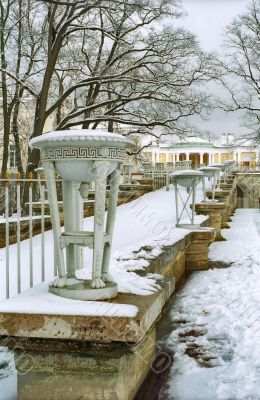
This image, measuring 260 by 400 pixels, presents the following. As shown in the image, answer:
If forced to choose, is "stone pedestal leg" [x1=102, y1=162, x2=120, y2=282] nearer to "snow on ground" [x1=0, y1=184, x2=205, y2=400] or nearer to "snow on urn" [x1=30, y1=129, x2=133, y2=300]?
"snow on urn" [x1=30, y1=129, x2=133, y2=300]

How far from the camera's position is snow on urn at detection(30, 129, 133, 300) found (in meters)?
3.29

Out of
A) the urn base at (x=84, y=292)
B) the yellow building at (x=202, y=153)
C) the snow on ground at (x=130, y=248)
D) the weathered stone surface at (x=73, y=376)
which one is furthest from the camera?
the yellow building at (x=202, y=153)

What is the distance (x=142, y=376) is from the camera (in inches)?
151

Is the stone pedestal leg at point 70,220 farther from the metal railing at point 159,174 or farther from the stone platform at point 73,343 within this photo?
the metal railing at point 159,174

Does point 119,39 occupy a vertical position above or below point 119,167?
above

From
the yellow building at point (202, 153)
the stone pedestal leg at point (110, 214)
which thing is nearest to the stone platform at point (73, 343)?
the stone pedestal leg at point (110, 214)

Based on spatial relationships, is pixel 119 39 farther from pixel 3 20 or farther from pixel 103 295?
pixel 103 295

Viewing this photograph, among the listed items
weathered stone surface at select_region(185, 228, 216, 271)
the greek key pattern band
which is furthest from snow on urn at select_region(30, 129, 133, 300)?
weathered stone surface at select_region(185, 228, 216, 271)

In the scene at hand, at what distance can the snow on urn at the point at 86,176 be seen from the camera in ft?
10.8

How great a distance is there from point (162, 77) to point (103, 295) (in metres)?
17.5

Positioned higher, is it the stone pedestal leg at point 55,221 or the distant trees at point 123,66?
the distant trees at point 123,66

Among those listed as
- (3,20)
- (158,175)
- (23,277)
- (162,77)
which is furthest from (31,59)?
(23,277)

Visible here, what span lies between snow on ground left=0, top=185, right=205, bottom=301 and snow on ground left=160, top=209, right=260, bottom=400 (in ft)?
2.46

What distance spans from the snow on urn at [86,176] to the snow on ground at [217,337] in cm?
103
